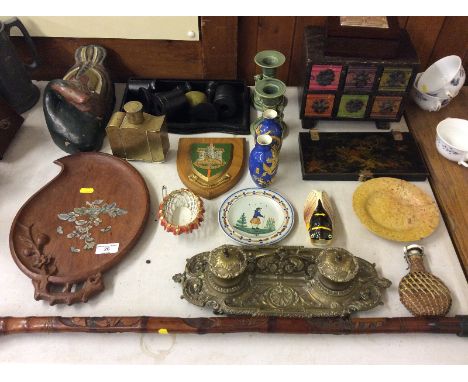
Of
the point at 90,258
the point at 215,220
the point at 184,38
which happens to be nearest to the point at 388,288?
the point at 215,220

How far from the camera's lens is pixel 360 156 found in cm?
154

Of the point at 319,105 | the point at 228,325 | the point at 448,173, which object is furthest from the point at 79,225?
the point at 448,173

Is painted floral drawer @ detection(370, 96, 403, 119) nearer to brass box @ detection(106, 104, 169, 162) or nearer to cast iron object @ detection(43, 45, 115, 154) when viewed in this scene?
brass box @ detection(106, 104, 169, 162)

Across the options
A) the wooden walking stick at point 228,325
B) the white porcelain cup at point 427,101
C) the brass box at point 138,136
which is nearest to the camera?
the wooden walking stick at point 228,325

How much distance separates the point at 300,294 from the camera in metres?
1.23

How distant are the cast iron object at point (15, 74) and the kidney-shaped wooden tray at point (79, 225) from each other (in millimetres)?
376

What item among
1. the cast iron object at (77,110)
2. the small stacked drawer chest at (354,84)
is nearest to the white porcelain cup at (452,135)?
the small stacked drawer chest at (354,84)

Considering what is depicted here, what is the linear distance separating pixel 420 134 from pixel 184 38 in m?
0.95

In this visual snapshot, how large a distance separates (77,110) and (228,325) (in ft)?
2.91

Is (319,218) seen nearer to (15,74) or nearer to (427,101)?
(427,101)

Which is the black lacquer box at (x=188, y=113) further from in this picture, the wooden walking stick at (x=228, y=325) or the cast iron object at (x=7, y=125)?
the wooden walking stick at (x=228, y=325)

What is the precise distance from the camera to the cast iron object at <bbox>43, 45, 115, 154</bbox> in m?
1.46

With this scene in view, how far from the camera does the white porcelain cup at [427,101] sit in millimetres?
1650

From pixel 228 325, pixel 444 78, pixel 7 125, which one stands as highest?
pixel 444 78
